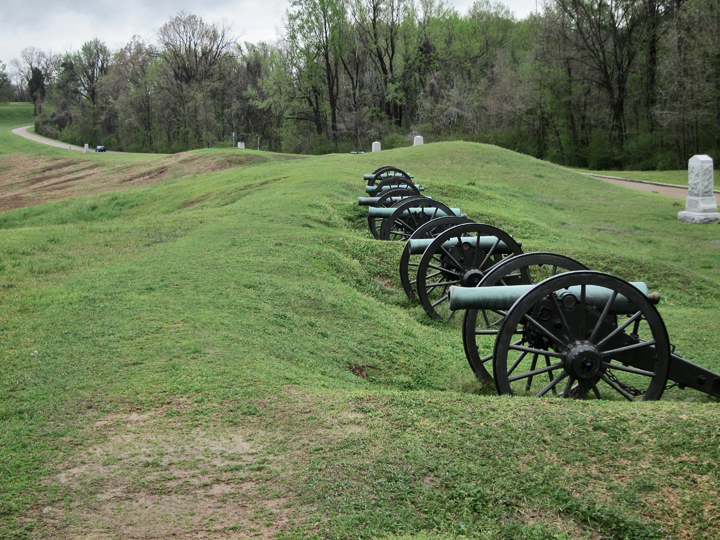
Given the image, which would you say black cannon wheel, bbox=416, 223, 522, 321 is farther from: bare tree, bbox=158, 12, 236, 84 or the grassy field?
bare tree, bbox=158, 12, 236, 84

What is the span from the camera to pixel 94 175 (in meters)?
36.3

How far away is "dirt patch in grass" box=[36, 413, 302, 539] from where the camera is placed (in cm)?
327

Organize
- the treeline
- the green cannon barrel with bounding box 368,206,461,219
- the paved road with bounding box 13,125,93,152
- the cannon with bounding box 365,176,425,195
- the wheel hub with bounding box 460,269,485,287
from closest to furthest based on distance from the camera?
the wheel hub with bounding box 460,269,485,287 < the green cannon barrel with bounding box 368,206,461,219 < the cannon with bounding box 365,176,425,195 < the treeline < the paved road with bounding box 13,125,93,152

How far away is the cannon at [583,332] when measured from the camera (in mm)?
4840

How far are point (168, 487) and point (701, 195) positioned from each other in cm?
1927

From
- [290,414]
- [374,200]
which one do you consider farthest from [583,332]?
[374,200]

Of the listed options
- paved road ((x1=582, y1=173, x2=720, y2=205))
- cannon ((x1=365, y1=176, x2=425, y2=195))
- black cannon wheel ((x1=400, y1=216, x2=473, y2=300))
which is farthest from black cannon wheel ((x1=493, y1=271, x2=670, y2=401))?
paved road ((x1=582, y1=173, x2=720, y2=205))

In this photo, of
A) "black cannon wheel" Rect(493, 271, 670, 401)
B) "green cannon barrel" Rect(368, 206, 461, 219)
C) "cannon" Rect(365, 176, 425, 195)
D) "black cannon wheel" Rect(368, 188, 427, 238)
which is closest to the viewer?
"black cannon wheel" Rect(493, 271, 670, 401)

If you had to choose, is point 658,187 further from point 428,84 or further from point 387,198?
point 428,84

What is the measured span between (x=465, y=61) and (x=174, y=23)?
28226 millimetres

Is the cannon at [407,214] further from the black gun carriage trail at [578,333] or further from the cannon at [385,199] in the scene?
the black gun carriage trail at [578,333]

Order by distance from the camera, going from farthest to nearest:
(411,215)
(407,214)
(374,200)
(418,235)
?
1. (374,200)
2. (407,214)
3. (411,215)
4. (418,235)

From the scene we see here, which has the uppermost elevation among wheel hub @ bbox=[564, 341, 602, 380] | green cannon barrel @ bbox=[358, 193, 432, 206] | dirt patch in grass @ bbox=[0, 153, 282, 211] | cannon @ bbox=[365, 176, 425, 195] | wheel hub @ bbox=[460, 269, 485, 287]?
dirt patch in grass @ bbox=[0, 153, 282, 211]

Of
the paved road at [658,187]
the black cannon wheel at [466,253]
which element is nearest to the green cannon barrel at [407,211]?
the black cannon wheel at [466,253]
